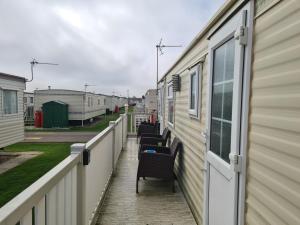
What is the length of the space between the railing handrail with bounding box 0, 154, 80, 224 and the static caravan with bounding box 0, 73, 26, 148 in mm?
8411

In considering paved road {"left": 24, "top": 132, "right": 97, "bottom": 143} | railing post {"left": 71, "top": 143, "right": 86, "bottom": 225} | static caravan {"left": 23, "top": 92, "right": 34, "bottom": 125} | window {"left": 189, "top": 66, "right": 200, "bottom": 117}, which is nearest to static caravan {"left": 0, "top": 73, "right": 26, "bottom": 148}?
paved road {"left": 24, "top": 132, "right": 97, "bottom": 143}

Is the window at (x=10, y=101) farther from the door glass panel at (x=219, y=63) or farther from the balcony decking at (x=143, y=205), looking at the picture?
the door glass panel at (x=219, y=63)

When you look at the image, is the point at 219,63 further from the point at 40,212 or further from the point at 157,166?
the point at 157,166

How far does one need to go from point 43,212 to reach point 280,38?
1.64 meters

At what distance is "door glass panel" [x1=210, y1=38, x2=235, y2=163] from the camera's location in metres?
2.34

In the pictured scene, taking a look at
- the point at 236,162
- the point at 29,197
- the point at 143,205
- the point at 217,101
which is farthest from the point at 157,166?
the point at 29,197

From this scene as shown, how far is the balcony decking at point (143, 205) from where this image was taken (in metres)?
3.63

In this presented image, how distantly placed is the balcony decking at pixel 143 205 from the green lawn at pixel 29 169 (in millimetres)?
2080

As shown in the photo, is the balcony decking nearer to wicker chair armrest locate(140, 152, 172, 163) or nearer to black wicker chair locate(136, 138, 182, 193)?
black wicker chair locate(136, 138, 182, 193)

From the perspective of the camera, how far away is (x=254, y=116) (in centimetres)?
190

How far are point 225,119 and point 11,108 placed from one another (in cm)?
943

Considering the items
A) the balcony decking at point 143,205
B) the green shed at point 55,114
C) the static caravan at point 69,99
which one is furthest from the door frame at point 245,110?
the static caravan at point 69,99

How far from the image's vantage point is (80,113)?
20.2 m

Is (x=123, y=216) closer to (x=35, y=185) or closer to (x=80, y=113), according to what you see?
(x=35, y=185)
